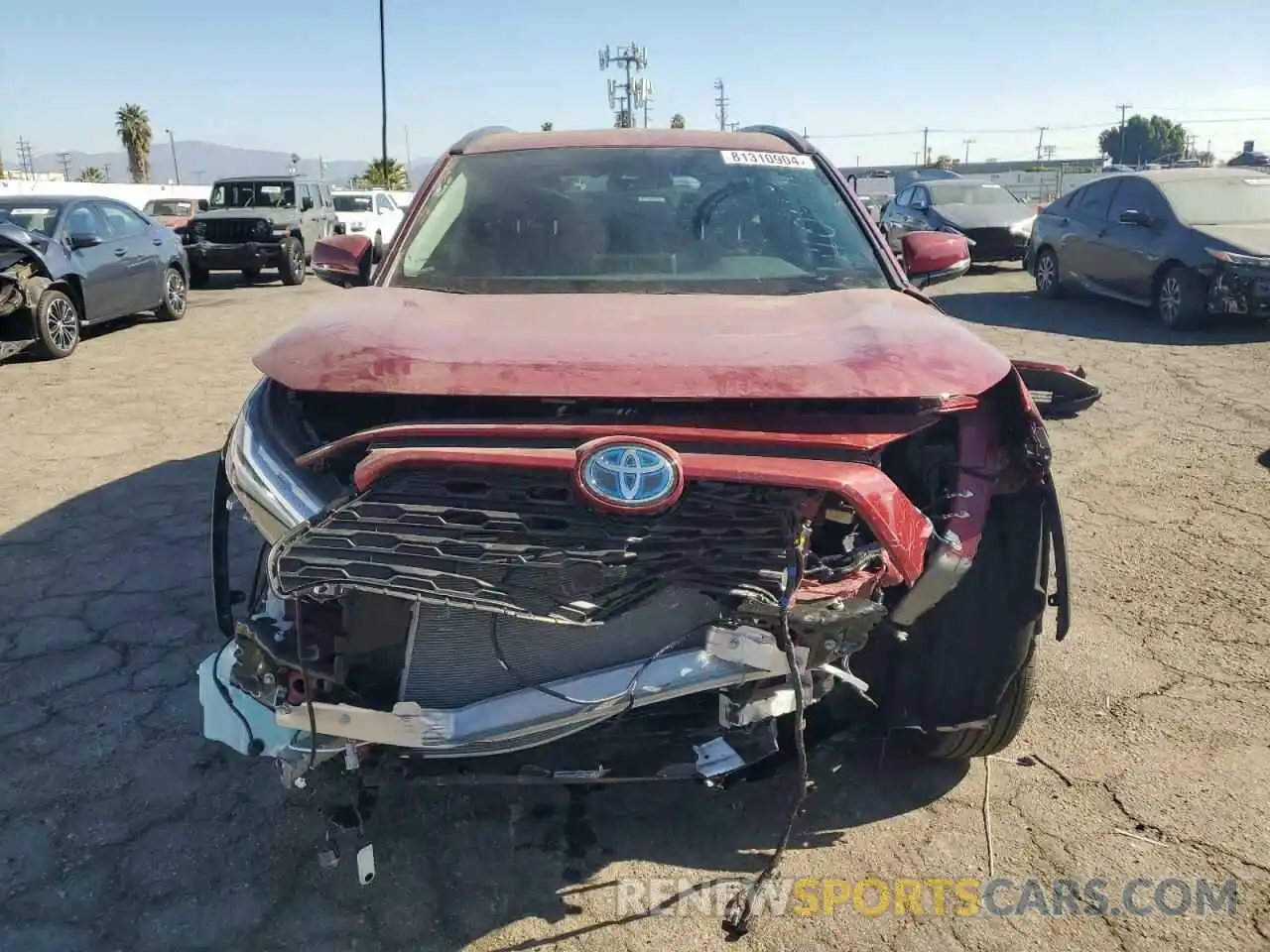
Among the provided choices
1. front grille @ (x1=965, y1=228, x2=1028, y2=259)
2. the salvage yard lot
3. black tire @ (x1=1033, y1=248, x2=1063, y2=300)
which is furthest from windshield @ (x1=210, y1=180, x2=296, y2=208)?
the salvage yard lot

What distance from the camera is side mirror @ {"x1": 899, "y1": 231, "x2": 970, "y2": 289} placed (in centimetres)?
379

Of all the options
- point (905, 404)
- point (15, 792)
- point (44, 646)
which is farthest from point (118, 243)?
point (905, 404)

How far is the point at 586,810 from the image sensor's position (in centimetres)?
270

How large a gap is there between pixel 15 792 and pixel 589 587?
195 cm

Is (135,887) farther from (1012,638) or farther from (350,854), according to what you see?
(1012,638)

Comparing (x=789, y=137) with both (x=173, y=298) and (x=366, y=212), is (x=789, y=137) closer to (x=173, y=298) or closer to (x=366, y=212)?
(x=173, y=298)

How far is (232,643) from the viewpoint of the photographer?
2.22 m

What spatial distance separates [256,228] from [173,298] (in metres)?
3.88

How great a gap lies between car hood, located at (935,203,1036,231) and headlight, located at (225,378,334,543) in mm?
13944

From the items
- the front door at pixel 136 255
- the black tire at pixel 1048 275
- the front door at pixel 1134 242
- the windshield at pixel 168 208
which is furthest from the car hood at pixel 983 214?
the windshield at pixel 168 208

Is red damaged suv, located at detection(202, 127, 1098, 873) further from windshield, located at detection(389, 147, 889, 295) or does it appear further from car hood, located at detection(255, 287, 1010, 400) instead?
windshield, located at detection(389, 147, 889, 295)

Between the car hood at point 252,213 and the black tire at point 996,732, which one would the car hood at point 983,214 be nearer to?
the car hood at point 252,213

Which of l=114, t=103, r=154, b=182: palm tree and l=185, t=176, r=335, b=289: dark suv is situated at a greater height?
l=114, t=103, r=154, b=182: palm tree

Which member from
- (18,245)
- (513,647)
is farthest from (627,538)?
(18,245)
